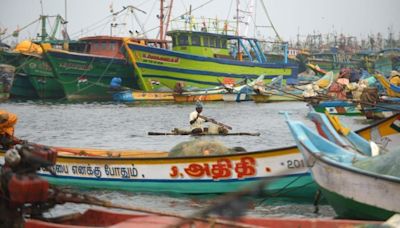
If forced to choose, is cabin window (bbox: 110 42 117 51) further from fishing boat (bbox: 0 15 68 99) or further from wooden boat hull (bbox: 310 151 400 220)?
wooden boat hull (bbox: 310 151 400 220)

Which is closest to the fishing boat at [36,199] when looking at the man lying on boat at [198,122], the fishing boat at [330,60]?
the man lying on boat at [198,122]

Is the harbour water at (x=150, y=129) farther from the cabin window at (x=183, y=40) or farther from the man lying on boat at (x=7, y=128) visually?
the cabin window at (x=183, y=40)

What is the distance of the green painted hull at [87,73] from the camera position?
144 feet

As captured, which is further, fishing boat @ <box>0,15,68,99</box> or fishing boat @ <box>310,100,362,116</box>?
fishing boat @ <box>0,15,68,99</box>

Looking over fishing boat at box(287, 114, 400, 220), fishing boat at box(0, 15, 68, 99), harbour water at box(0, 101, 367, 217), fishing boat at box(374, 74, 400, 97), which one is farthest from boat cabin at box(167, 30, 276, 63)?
fishing boat at box(287, 114, 400, 220)

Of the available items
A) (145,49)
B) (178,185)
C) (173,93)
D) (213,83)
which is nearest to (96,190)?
(178,185)

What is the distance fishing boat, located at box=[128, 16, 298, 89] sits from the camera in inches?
1734

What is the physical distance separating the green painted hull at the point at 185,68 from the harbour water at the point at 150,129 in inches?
164

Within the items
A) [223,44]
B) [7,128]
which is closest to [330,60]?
[223,44]

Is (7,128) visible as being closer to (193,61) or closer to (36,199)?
(36,199)

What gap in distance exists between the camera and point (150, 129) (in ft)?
85.5

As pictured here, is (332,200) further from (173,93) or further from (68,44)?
(68,44)

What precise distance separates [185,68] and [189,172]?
34358 millimetres

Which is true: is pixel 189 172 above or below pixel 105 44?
below
